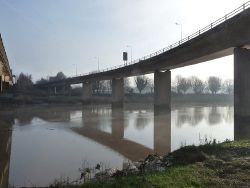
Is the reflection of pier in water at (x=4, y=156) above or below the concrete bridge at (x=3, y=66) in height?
below

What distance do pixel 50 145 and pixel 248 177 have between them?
17.5 m

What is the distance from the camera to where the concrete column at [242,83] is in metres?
33.5

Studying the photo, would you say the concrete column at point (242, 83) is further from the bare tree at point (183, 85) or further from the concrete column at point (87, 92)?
the bare tree at point (183, 85)

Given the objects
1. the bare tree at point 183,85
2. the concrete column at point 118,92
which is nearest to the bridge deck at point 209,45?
the concrete column at point 118,92

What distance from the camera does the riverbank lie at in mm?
9781

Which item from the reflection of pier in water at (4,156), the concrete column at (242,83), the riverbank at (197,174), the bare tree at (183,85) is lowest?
the reflection of pier in water at (4,156)

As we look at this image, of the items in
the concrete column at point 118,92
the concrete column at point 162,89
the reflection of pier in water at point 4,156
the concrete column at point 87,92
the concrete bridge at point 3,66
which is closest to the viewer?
the reflection of pier in water at point 4,156

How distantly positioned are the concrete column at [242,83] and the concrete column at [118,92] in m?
52.6

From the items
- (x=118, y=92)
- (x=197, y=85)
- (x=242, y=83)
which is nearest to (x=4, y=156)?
(x=242, y=83)

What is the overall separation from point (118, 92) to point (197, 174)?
78.1 metres

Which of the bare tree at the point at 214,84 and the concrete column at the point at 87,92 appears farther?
the bare tree at the point at 214,84

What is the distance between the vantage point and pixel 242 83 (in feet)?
111

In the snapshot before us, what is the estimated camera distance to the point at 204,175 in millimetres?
10641

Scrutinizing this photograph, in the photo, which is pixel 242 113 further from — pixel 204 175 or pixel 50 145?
pixel 204 175
